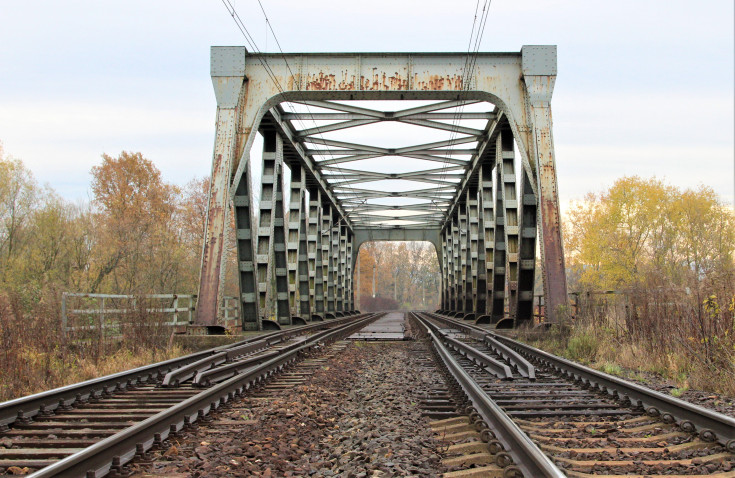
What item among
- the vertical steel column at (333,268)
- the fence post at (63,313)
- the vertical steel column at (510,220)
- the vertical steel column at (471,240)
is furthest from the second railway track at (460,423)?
the vertical steel column at (333,268)

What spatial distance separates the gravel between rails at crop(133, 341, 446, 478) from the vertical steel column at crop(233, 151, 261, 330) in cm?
Answer: 830

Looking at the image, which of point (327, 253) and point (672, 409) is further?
point (327, 253)

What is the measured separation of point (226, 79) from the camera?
1457 centimetres

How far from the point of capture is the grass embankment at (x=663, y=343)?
251 inches

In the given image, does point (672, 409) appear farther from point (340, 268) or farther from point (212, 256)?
point (340, 268)

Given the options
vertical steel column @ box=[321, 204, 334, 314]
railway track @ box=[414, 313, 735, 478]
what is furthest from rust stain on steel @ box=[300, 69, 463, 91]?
vertical steel column @ box=[321, 204, 334, 314]

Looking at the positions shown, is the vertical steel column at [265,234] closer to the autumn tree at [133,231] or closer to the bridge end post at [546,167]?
the autumn tree at [133,231]

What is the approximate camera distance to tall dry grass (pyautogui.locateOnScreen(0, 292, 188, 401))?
6.97m

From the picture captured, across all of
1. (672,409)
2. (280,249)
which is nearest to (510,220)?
(280,249)

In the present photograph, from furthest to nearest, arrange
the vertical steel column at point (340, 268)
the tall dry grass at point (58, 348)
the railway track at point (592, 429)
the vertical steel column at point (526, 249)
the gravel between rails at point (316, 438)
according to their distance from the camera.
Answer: the vertical steel column at point (340, 268) < the vertical steel column at point (526, 249) < the tall dry grass at point (58, 348) < the gravel between rails at point (316, 438) < the railway track at point (592, 429)

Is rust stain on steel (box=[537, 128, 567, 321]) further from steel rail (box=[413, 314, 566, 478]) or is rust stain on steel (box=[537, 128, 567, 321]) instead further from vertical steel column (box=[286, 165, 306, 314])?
vertical steel column (box=[286, 165, 306, 314])

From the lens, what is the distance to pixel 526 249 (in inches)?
578

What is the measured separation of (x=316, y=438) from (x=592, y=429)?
2.12 meters

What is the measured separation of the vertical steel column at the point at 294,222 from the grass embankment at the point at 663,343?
42.4ft
